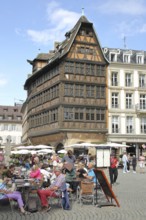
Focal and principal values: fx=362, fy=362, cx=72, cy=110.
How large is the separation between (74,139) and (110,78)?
971 cm

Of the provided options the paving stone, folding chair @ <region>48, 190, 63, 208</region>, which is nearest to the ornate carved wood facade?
folding chair @ <region>48, 190, 63, 208</region>

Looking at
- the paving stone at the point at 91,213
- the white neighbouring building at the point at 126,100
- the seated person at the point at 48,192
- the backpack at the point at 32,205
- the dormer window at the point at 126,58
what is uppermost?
the dormer window at the point at 126,58

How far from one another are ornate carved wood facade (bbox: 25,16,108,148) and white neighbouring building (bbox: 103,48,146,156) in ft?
6.79

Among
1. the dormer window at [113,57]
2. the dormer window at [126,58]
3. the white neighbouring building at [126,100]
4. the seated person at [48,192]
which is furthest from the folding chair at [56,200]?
the dormer window at [126,58]

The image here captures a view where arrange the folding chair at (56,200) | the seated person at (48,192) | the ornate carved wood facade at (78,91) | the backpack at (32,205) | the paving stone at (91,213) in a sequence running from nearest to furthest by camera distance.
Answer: the paving stone at (91,213), the backpack at (32,205), the seated person at (48,192), the folding chair at (56,200), the ornate carved wood facade at (78,91)

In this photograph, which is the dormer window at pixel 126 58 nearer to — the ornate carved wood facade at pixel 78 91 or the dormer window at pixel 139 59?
the dormer window at pixel 139 59

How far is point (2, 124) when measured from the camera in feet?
290

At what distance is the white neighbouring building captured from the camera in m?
45.6

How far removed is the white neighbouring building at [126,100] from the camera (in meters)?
45.6

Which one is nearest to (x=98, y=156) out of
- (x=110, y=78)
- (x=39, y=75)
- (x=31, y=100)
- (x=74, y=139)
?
(x=74, y=139)

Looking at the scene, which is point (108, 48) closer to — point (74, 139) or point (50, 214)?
point (74, 139)

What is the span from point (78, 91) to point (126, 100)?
7930 mm

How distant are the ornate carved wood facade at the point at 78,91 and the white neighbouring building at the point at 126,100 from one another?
207 cm

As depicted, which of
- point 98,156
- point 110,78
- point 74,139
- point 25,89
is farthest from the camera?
point 25,89
